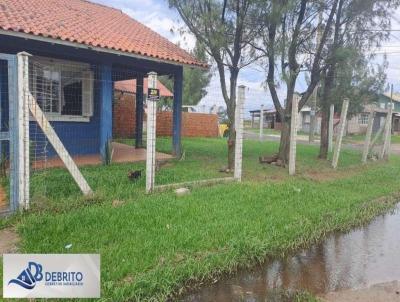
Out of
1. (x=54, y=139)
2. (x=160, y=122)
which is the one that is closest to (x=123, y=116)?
(x=160, y=122)

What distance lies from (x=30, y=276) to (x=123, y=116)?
17.1 m

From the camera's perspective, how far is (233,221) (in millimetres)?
5727

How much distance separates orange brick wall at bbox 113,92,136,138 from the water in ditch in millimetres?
14201

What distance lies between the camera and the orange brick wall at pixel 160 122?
62.0 ft

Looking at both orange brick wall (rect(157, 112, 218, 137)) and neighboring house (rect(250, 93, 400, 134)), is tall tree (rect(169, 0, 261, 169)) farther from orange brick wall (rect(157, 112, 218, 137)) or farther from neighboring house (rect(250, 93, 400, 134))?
neighboring house (rect(250, 93, 400, 134))

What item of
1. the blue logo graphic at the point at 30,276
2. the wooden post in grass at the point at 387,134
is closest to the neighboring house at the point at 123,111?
the wooden post in grass at the point at 387,134

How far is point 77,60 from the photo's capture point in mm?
10320

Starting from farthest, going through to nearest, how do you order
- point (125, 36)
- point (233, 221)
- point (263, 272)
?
1. point (125, 36)
2. point (233, 221)
3. point (263, 272)

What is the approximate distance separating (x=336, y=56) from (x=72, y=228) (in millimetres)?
9270

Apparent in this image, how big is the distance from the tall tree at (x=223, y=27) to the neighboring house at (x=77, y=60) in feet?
2.64

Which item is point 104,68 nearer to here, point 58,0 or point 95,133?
point 95,133

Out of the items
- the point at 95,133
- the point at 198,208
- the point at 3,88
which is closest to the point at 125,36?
the point at 95,133

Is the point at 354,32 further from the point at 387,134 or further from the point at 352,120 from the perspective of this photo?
the point at 352,120

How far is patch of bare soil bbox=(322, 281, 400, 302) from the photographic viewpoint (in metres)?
3.96
